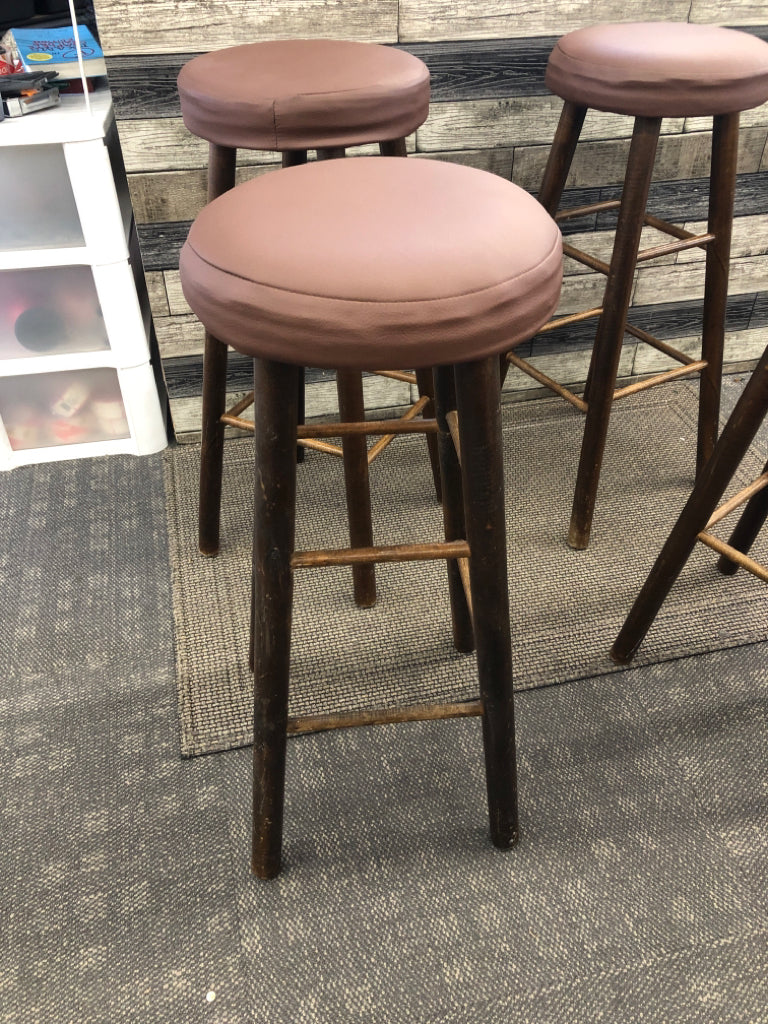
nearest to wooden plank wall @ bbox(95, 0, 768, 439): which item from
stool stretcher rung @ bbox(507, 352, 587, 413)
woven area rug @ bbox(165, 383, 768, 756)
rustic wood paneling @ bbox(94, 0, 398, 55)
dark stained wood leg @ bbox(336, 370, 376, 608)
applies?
rustic wood paneling @ bbox(94, 0, 398, 55)

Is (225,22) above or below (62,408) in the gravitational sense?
above

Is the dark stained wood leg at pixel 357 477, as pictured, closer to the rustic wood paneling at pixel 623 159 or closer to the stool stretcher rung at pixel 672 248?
the stool stretcher rung at pixel 672 248

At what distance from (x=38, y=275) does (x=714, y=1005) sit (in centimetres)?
179

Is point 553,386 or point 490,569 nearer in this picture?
point 490,569

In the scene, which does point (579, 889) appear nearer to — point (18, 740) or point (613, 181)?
point (18, 740)

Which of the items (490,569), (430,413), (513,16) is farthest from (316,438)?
(513,16)

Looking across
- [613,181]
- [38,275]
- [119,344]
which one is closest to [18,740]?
[119,344]

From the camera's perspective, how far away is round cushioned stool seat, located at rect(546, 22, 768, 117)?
125 centimetres

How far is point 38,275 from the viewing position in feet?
5.69

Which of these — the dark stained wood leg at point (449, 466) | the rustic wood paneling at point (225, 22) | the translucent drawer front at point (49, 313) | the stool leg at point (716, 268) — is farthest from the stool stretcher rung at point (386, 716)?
the rustic wood paneling at point (225, 22)

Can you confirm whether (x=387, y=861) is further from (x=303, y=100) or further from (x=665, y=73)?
(x=665, y=73)

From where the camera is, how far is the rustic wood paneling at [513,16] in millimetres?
1549

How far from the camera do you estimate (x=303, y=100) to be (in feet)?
3.60

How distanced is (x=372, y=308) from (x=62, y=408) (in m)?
1.41
